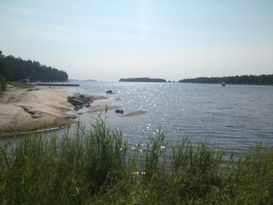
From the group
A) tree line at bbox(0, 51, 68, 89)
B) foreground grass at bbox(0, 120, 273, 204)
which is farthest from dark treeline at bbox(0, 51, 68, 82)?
foreground grass at bbox(0, 120, 273, 204)

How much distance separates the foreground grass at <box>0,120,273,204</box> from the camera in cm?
661

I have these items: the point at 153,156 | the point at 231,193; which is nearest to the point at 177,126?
the point at 153,156

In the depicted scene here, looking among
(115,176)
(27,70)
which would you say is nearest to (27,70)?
(27,70)

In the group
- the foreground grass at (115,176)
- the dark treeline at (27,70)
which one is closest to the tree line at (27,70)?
the dark treeline at (27,70)

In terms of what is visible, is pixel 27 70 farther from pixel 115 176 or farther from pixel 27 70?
pixel 115 176

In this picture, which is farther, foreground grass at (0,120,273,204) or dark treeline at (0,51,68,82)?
dark treeline at (0,51,68,82)

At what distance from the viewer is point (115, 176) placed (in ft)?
28.8

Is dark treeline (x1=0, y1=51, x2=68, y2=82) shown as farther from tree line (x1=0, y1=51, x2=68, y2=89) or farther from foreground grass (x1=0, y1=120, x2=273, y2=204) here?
foreground grass (x1=0, y1=120, x2=273, y2=204)

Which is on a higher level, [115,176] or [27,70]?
[27,70]

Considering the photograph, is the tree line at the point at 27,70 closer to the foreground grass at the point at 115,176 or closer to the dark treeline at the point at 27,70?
the dark treeline at the point at 27,70

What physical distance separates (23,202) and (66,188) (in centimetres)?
98

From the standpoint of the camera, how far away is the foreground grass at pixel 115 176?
6605 mm

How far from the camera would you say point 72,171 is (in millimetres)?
7766

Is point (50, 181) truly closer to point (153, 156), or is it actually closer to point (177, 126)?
point (153, 156)
